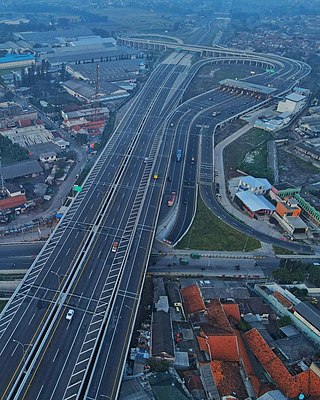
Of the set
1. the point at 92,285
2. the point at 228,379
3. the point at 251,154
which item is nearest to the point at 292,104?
the point at 251,154

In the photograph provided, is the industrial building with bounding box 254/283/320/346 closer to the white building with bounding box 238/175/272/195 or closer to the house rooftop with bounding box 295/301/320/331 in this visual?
the house rooftop with bounding box 295/301/320/331

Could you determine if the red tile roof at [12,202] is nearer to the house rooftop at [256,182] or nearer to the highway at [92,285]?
the highway at [92,285]

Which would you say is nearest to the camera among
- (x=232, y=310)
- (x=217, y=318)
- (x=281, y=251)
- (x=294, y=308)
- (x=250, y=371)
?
(x=250, y=371)

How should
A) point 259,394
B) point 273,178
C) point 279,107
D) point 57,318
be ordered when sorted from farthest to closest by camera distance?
point 279,107
point 273,178
point 57,318
point 259,394

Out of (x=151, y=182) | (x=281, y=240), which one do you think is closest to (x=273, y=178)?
(x=281, y=240)

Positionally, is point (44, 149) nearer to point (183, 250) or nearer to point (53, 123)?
point (53, 123)

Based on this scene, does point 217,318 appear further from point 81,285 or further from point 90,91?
point 90,91
